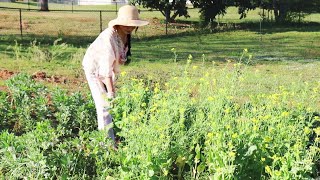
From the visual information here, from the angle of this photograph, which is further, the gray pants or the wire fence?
the wire fence

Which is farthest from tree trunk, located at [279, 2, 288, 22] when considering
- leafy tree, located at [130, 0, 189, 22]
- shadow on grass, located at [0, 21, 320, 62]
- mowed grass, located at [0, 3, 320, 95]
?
leafy tree, located at [130, 0, 189, 22]

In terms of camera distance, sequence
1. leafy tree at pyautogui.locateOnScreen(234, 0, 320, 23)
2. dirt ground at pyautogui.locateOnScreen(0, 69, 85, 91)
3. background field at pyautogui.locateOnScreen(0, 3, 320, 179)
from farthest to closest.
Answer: leafy tree at pyautogui.locateOnScreen(234, 0, 320, 23) → dirt ground at pyautogui.locateOnScreen(0, 69, 85, 91) → background field at pyautogui.locateOnScreen(0, 3, 320, 179)

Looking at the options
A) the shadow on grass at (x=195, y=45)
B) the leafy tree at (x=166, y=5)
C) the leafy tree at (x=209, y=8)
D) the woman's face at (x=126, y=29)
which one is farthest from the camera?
the leafy tree at (x=209, y=8)

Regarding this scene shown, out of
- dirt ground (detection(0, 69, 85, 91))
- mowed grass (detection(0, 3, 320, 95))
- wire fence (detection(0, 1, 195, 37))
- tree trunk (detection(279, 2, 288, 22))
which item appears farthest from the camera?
tree trunk (detection(279, 2, 288, 22))

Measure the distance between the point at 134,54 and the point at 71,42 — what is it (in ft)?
13.1

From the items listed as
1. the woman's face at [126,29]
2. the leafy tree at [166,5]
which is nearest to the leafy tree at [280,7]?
the leafy tree at [166,5]

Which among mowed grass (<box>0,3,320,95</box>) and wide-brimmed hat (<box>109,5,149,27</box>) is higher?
wide-brimmed hat (<box>109,5,149,27</box>)

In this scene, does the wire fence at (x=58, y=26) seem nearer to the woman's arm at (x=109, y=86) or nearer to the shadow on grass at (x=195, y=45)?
the shadow on grass at (x=195, y=45)

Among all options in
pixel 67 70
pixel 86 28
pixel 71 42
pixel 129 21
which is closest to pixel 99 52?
pixel 129 21

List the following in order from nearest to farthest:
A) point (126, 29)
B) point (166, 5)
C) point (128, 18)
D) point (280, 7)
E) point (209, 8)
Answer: point (128, 18)
point (126, 29)
point (209, 8)
point (166, 5)
point (280, 7)

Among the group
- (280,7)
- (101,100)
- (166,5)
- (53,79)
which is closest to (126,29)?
(101,100)

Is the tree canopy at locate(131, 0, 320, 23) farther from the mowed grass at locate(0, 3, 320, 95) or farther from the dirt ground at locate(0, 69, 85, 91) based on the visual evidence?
the dirt ground at locate(0, 69, 85, 91)

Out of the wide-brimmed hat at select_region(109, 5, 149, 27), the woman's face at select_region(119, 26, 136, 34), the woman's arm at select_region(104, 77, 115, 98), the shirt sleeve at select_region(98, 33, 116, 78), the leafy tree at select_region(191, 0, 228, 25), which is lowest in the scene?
the woman's arm at select_region(104, 77, 115, 98)

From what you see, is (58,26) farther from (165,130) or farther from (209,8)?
(165,130)
